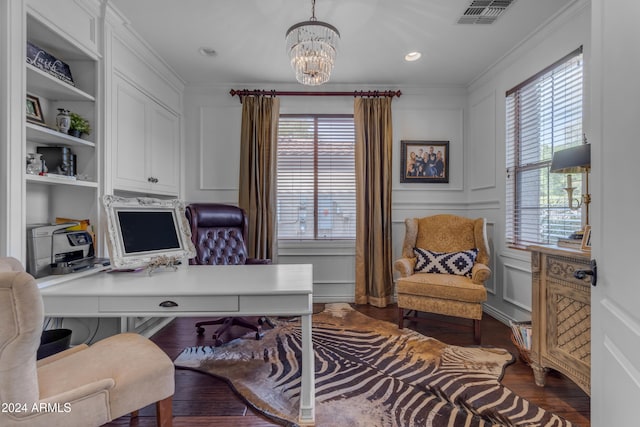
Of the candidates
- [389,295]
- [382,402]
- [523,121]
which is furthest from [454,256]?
[382,402]

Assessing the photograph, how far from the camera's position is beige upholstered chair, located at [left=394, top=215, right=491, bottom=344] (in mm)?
2463

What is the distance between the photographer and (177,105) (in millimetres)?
3357

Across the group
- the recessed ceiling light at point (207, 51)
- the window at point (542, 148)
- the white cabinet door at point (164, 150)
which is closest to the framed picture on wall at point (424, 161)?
the window at point (542, 148)

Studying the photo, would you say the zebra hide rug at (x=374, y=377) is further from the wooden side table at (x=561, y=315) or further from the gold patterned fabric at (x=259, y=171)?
the gold patterned fabric at (x=259, y=171)

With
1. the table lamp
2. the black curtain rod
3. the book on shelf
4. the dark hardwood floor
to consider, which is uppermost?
the black curtain rod

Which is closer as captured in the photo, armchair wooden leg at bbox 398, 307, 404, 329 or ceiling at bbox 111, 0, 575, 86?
ceiling at bbox 111, 0, 575, 86

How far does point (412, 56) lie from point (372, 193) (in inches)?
57.9

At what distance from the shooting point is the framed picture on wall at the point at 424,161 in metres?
3.53

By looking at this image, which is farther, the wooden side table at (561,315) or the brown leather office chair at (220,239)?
the brown leather office chair at (220,239)

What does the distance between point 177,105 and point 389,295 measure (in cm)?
335

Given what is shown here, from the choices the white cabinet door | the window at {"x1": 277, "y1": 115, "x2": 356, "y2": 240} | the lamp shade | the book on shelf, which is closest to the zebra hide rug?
the book on shelf

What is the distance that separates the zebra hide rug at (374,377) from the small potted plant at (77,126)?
1.81 meters

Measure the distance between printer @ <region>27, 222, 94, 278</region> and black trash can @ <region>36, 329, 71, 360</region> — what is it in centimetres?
37

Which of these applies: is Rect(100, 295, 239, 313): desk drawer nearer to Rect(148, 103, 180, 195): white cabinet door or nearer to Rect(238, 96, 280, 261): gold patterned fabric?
Rect(148, 103, 180, 195): white cabinet door
